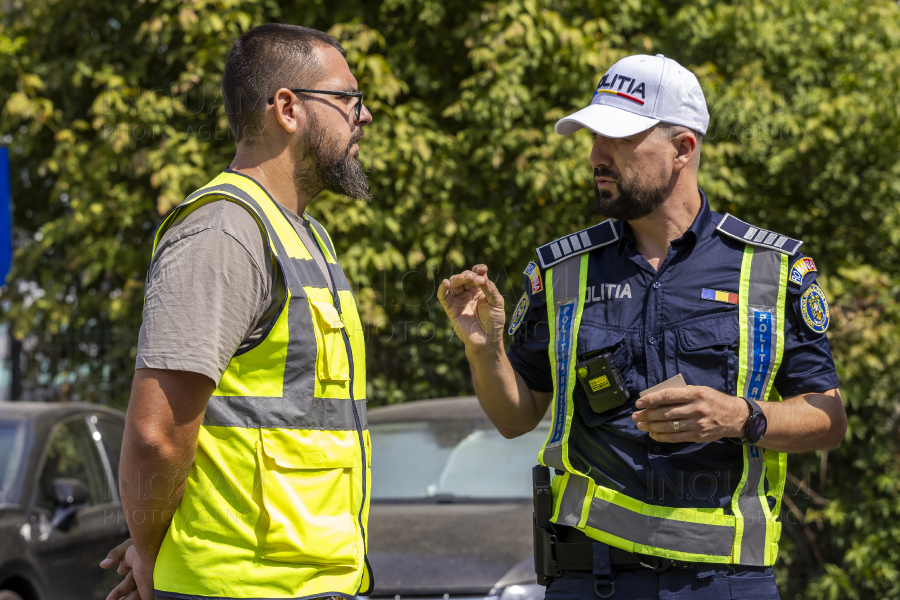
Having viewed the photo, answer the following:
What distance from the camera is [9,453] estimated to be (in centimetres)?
459

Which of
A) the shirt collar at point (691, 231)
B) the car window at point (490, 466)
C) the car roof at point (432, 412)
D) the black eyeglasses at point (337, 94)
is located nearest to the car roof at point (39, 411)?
the car roof at point (432, 412)

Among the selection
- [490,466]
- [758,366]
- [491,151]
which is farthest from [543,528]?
[491,151]

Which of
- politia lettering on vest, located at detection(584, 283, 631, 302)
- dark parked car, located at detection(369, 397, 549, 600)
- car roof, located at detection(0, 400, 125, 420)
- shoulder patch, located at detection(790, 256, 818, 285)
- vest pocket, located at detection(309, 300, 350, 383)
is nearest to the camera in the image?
vest pocket, located at detection(309, 300, 350, 383)

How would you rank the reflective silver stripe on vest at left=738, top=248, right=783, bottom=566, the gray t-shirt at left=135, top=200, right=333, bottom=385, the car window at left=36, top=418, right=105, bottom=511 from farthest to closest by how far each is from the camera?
the car window at left=36, top=418, right=105, bottom=511
the reflective silver stripe on vest at left=738, top=248, right=783, bottom=566
the gray t-shirt at left=135, top=200, right=333, bottom=385

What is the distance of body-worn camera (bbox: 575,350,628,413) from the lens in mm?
2160

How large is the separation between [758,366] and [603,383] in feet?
1.29

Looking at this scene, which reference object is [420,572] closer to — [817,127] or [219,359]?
[219,359]

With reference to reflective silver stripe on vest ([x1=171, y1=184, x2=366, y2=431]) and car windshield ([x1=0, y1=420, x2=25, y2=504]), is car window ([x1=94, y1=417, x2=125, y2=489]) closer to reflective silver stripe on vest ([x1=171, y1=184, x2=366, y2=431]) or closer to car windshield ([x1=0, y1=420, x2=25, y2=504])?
car windshield ([x1=0, y1=420, x2=25, y2=504])

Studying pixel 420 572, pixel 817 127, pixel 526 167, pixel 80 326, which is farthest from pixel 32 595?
pixel 817 127

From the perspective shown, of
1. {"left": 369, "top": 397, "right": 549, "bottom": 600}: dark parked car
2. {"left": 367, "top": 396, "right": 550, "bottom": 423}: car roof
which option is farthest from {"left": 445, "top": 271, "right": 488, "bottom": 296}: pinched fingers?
{"left": 367, "top": 396, "right": 550, "bottom": 423}: car roof

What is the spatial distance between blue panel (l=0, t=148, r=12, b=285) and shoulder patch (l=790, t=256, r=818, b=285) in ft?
18.1

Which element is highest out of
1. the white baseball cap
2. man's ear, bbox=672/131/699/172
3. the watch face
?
the white baseball cap

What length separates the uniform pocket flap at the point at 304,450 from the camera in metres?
1.66

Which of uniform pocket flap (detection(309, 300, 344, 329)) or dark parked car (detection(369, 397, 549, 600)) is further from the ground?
uniform pocket flap (detection(309, 300, 344, 329))
